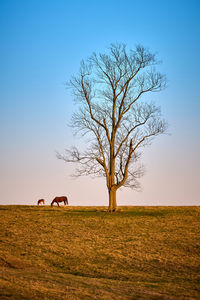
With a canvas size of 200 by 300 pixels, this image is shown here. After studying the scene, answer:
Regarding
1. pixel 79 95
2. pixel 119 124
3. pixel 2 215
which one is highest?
pixel 79 95

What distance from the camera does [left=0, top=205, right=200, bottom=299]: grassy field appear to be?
9.61 metres

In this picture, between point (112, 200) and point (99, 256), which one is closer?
point (99, 256)

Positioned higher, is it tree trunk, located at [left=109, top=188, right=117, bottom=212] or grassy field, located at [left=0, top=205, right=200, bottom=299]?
tree trunk, located at [left=109, top=188, right=117, bottom=212]

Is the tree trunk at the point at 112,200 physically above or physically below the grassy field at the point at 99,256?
above

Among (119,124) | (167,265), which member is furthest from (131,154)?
(167,265)

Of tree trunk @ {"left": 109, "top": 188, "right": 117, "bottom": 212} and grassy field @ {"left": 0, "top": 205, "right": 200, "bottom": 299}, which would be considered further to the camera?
tree trunk @ {"left": 109, "top": 188, "right": 117, "bottom": 212}

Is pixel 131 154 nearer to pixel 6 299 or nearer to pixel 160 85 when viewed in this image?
pixel 160 85

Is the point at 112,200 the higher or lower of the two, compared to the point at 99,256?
higher

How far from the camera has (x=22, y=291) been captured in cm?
905

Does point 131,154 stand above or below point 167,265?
above

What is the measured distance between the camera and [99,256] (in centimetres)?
1515

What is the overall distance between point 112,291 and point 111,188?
65.0 feet

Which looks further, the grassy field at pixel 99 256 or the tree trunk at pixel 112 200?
the tree trunk at pixel 112 200

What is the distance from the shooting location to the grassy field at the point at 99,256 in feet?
31.5
